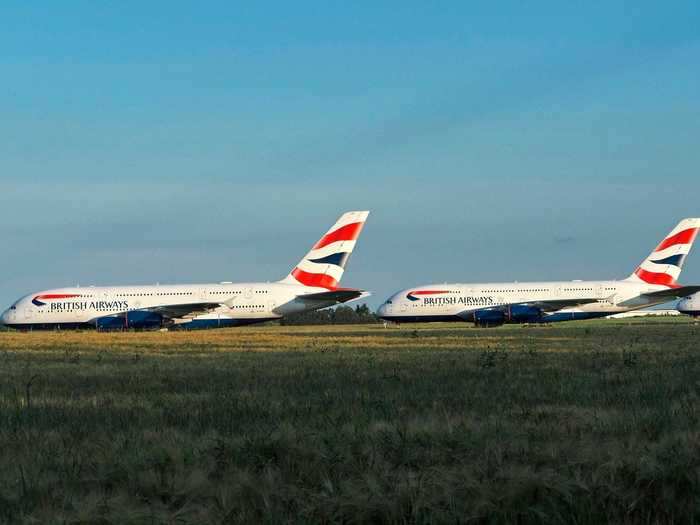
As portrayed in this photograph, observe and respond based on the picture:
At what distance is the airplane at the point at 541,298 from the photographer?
3228 inches

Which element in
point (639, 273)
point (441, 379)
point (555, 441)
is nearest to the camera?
point (555, 441)

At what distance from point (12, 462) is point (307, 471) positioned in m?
3.00

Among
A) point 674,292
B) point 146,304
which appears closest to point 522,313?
point 674,292

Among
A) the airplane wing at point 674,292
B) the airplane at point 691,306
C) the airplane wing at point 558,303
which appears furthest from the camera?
the airplane at point 691,306

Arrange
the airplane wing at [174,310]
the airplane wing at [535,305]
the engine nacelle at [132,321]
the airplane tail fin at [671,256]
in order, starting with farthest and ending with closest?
the airplane tail fin at [671,256], the airplane wing at [535,305], the airplane wing at [174,310], the engine nacelle at [132,321]

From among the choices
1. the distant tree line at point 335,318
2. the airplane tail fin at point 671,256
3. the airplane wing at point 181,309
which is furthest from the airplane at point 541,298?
the distant tree line at point 335,318

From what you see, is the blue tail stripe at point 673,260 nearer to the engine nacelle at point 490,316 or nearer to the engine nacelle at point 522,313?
the engine nacelle at point 522,313

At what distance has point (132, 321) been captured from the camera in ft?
243

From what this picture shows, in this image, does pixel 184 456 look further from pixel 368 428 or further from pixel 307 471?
pixel 368 428

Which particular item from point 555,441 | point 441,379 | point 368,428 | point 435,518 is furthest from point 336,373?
point 435,518

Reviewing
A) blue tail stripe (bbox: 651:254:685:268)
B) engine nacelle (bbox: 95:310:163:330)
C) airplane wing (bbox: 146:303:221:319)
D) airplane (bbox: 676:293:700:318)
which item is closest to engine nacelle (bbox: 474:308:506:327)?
blue tail stripe (bbox: 651:254:685:268)

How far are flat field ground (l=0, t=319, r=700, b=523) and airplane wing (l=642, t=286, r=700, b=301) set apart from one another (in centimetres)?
6705

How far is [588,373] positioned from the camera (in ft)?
67.8

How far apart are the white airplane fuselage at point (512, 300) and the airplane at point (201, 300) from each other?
8.63 metres
